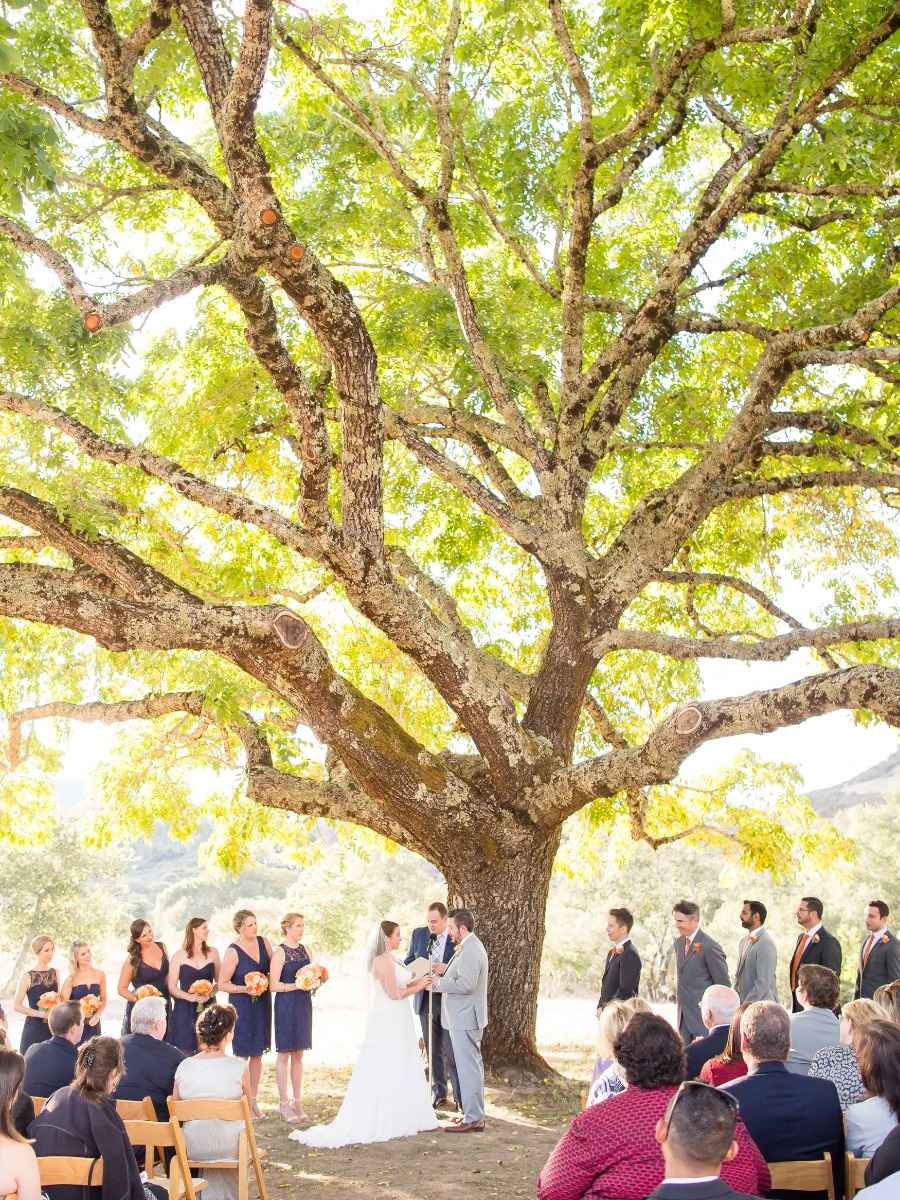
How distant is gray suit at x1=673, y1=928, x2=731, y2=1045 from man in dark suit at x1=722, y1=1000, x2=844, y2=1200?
13.5 feet

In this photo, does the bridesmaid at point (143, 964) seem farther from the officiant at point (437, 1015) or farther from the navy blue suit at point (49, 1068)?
the navy blue suit at point (49, 1068)

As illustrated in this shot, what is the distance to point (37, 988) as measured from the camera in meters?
8.86

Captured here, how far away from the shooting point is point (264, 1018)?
28.8ft

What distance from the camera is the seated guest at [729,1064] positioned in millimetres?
5188

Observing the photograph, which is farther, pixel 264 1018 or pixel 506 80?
pixel 506 80

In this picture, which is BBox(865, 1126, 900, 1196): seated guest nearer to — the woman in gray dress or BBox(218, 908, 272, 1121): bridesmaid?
the woman in gray dress

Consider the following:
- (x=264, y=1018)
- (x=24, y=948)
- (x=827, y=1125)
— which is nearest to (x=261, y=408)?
(x=264, y=1018)

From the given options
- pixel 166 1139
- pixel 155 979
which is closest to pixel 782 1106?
pixel 166 1139

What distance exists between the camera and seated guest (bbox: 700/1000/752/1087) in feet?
17.0

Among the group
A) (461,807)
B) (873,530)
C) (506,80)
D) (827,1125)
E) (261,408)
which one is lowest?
(827,1125)

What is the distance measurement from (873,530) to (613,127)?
19.5ft

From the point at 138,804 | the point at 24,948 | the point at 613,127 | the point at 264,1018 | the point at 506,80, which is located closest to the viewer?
the point at 264,1018

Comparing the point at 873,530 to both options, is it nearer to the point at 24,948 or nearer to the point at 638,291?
the point at 638,291

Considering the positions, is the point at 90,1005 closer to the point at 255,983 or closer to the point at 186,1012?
the point at 186,1012
